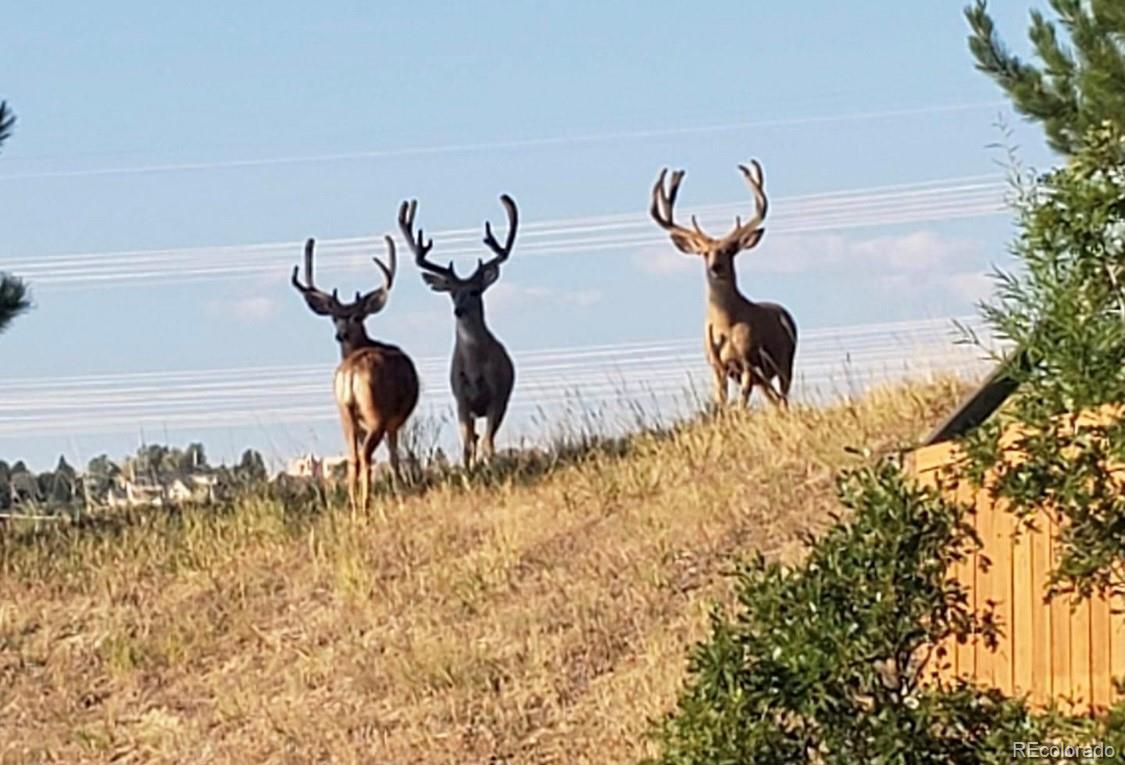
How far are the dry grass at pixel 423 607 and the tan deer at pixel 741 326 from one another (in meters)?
1.41

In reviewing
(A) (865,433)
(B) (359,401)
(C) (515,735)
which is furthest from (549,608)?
(B) (359,401)

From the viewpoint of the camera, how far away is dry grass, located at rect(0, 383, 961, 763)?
13586 millimetres

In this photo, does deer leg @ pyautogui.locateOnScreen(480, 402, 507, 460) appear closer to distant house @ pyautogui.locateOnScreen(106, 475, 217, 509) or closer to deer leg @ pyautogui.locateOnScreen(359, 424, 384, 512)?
deer leg @ pyautogui.locateOnScreen(359, 424, 384, 512)

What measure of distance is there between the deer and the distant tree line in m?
2.09

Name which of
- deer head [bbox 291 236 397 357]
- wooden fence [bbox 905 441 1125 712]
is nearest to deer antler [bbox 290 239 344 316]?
deer head [bbox 291 236 397 357]

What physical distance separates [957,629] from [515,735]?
17.5ft

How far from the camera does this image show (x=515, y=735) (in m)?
13.1

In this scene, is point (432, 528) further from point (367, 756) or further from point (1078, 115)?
point (1078, 115)

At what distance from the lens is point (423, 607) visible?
50.7 feet

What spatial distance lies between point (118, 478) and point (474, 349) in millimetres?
4245

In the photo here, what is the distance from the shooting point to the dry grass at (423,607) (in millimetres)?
13586

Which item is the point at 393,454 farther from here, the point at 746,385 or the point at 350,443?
the point at 746,385

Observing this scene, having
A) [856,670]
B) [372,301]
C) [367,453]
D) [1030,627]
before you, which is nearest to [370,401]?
[367,453]

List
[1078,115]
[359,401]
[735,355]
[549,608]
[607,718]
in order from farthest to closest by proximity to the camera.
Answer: [735,355], [359,401], [1078,115], [549,608], [607,718]
